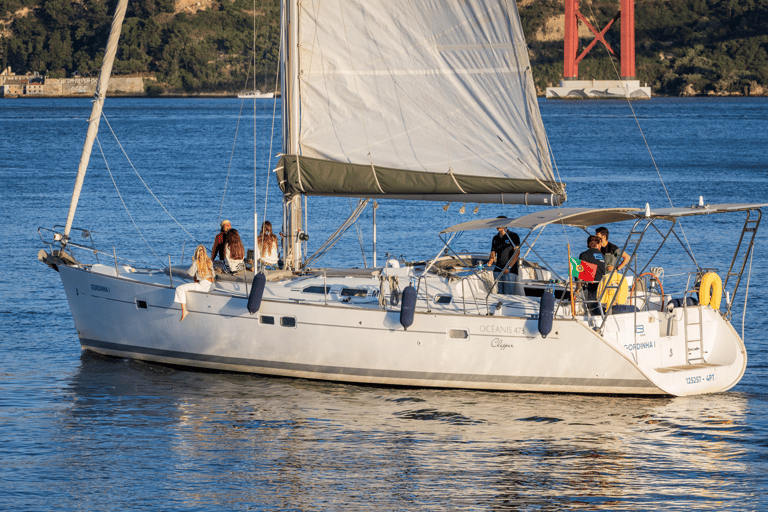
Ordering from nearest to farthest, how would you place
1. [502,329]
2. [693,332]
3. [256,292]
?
[502,329] → [256,292] → [693,332]

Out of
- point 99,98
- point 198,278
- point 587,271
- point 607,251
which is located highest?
point 99,98

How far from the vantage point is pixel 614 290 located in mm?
15484

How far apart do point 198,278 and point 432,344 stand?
155 inches

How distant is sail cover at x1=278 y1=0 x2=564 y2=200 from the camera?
652 inches

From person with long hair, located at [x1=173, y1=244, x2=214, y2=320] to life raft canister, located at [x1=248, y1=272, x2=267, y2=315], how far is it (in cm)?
103

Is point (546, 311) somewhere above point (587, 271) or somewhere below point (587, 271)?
below

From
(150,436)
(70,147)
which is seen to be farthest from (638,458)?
(70,147)

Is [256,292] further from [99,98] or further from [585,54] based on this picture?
[585,54]

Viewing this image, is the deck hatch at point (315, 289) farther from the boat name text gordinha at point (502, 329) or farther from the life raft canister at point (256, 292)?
the boat name text gordinha at point (502, 329)

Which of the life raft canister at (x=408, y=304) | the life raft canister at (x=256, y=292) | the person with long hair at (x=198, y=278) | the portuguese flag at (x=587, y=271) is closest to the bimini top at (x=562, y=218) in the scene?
the portuguese flag at (x=587, y=271)

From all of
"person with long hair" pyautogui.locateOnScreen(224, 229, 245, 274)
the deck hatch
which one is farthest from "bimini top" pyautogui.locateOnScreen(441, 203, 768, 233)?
"person with long hair" pyautogui.locateOnScreen(224, 229, 245, 274)

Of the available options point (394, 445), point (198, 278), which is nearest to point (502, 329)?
point (394, 445)

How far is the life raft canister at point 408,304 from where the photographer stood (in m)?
15.1

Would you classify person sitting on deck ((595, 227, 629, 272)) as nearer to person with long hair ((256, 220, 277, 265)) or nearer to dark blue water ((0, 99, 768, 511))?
dark blue water ((0, 99, 768, 511))
